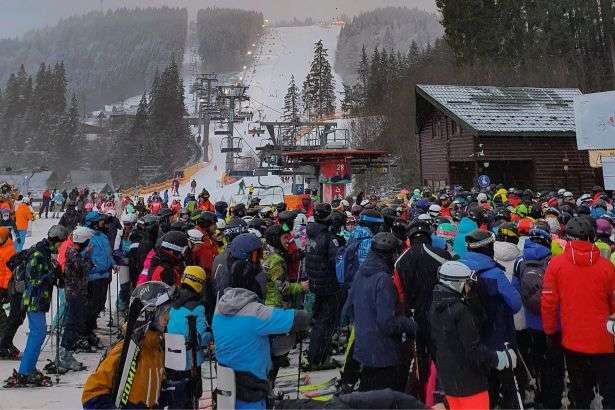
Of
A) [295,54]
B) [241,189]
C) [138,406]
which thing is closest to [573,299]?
[138,406]

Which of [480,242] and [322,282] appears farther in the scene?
[322,282]

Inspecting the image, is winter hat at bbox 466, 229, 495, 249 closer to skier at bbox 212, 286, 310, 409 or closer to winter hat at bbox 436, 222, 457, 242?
skier at bbox 212, 286, 310, 409

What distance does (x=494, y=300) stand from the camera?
3.97m

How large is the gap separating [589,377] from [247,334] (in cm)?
302

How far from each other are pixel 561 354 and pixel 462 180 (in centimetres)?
2214

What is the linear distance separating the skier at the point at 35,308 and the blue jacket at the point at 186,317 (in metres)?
2.94

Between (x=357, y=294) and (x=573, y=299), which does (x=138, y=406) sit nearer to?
(x=357, y=294)

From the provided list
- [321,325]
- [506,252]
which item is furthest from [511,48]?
[506,252]

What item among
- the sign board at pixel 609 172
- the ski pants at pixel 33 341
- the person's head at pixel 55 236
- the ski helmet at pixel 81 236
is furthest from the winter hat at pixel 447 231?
the sign board at pixel 609 172

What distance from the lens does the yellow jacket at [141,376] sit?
137 inches

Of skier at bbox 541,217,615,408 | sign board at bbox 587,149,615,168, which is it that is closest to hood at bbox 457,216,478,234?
skier at bbox 541,217,615,408

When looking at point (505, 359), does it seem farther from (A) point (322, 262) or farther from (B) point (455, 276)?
(A) point (322, 262)

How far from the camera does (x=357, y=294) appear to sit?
431 cm

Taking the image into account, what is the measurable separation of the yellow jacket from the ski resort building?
19.9m
